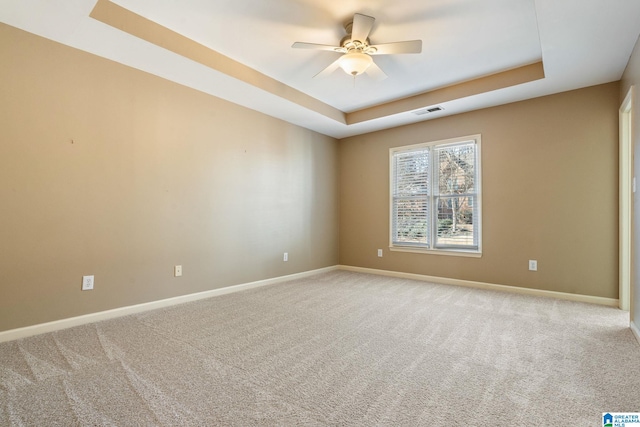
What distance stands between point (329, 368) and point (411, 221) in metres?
3.45

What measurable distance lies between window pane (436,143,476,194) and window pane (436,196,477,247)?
5.8 inches

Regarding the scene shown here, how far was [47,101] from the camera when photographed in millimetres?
2582

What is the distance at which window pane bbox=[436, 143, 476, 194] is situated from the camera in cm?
438

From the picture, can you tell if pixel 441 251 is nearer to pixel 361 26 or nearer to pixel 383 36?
pixel 383 36

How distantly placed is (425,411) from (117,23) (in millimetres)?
3431

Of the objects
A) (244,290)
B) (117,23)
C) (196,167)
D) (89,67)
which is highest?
(117,23)

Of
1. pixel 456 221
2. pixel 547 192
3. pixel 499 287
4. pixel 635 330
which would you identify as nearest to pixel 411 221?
pixel 456 221

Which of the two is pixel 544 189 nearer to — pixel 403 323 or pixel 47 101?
pixel 403 323

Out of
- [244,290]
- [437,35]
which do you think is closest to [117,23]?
[437,35]

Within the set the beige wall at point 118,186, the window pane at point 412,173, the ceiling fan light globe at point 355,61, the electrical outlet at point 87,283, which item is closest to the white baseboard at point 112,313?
the beige wall at point 118,186

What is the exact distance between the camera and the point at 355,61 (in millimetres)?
2727

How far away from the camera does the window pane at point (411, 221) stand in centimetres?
482

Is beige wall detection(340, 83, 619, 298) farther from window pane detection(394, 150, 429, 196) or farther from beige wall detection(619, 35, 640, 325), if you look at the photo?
beige wall detection(619, 35, 640, 325)

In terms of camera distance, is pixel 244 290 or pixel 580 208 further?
pixel 244 290
